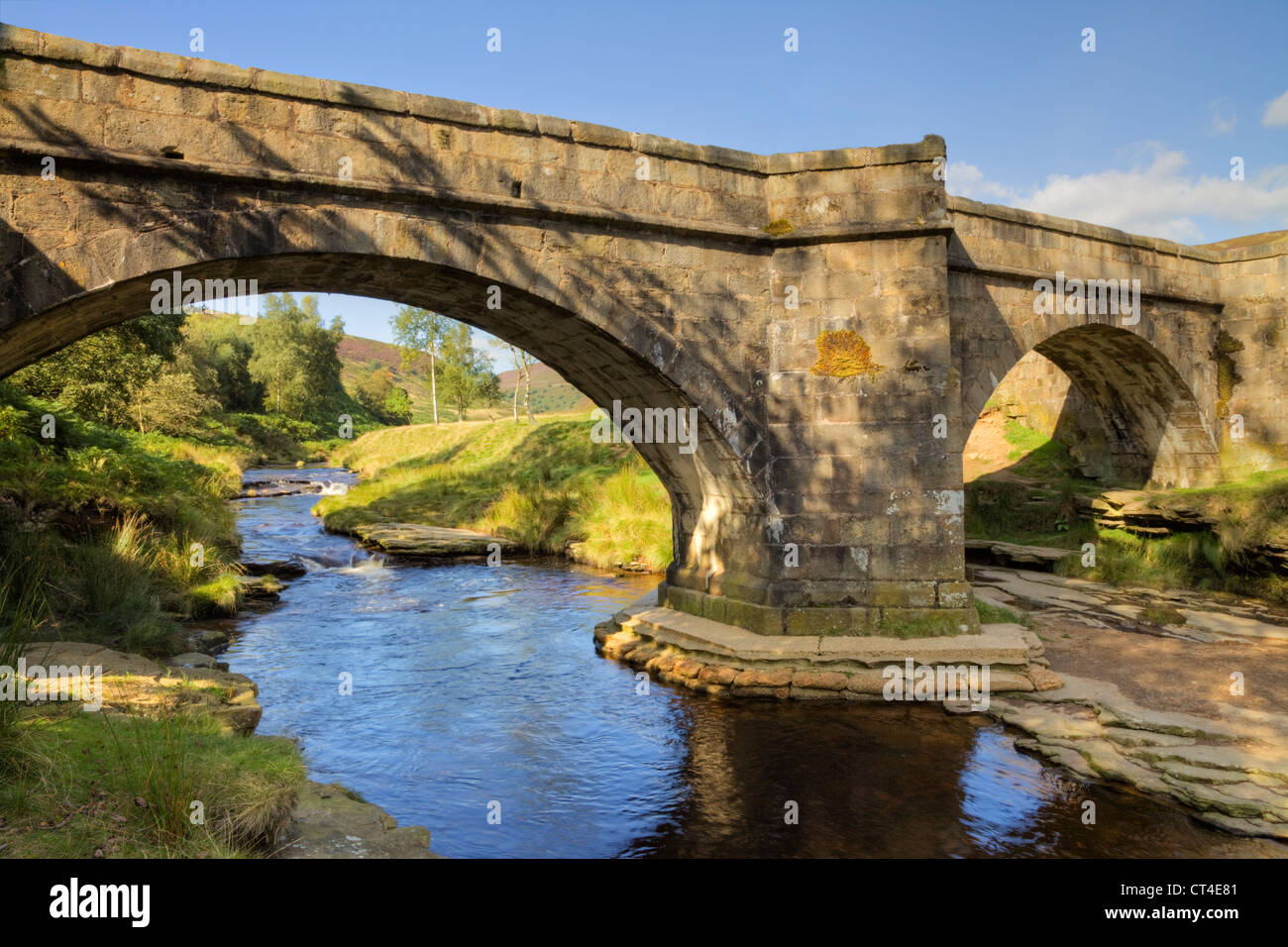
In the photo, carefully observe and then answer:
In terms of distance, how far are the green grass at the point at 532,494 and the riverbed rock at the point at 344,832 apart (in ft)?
31.4

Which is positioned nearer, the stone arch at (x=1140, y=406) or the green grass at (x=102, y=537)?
the green grass at (x=102, y=537)

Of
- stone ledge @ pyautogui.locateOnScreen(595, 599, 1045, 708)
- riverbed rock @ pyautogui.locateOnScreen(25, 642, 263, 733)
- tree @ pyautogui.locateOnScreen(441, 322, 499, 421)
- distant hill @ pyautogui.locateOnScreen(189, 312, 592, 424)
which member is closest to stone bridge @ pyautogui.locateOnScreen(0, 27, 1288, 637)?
stone ledge @ pyautogui.locateOnScreen(595, 599, 1045, 708)

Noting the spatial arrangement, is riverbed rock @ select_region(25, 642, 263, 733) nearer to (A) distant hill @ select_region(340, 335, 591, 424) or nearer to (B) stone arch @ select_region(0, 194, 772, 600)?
(B) stone arch @ select_region(0, 194, 772, 600)

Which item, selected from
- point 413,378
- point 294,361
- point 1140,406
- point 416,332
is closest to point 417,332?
point 416,332

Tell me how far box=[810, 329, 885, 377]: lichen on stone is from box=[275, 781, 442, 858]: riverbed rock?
5.42m

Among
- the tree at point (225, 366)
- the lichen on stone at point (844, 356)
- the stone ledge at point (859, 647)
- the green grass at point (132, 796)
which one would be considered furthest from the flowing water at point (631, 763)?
the tree at point (225, 366)

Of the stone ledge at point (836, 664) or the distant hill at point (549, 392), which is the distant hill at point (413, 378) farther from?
the stone ledge at point (836, 664)

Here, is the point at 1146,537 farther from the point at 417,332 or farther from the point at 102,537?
the point at 417,332

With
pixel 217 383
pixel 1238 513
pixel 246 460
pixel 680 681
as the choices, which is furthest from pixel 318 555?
pixel 217 383

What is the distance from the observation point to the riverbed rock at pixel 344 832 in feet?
12.4

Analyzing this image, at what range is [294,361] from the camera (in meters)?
46.8
